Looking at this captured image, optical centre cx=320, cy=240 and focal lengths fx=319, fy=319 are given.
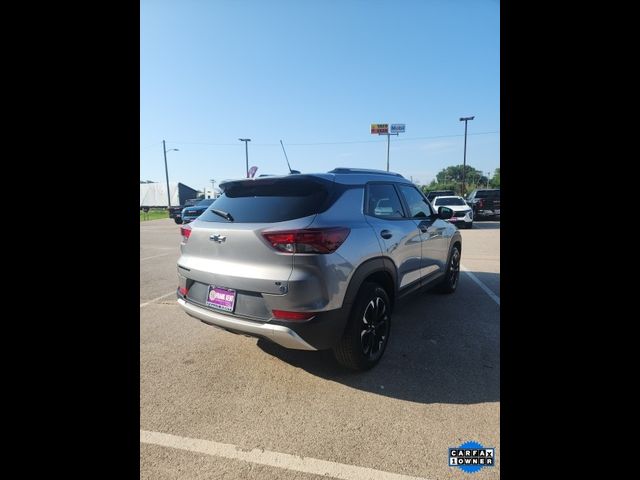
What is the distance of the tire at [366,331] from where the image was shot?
8.61ft

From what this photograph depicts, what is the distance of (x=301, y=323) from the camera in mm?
2318

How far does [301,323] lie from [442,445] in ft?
3.87

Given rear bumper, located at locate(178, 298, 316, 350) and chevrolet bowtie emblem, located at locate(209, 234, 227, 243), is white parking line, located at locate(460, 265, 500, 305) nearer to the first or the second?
rear bumper, located at locate(178, 298, 316, 350)

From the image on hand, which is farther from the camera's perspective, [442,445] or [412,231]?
[412,231]

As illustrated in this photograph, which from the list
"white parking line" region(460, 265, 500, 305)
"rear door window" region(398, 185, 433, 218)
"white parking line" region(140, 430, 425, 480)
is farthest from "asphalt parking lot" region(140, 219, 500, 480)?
"rear door window" region(398, 185, 433, 218)

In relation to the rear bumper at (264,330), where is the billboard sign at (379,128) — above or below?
above

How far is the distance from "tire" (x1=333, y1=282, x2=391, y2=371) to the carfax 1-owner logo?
3.13ft

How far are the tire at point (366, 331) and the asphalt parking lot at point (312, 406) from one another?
15 cm

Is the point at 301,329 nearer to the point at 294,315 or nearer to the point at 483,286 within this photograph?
the point at 294,315

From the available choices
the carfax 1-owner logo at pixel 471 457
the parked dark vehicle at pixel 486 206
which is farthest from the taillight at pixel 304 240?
the parked dark vehicle at pixel 486 206

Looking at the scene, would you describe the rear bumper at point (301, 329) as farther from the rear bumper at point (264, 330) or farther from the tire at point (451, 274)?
the tire at point (451, 274)
